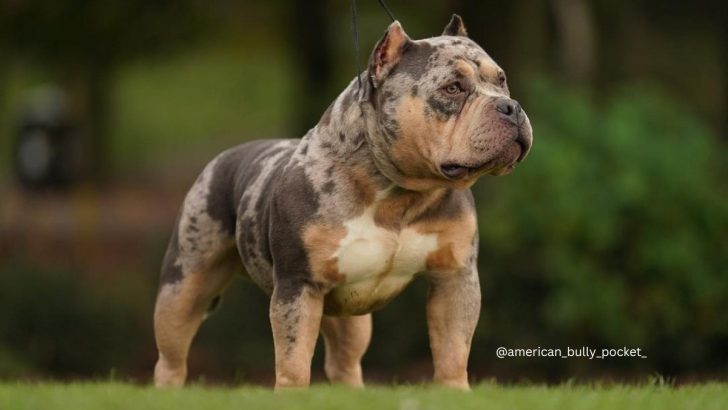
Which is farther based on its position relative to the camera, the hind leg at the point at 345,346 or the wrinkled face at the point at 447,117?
the hind leg at the point at 345,346

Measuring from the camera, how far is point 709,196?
15.4m

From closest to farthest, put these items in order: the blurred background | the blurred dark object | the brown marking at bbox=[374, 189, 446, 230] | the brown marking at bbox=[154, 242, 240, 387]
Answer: the brown marking at bbox=[374, 189, 446, 230] → the brown marking at bbox=[154, 242, 240, 387] → the blurred background → the blurred dark object

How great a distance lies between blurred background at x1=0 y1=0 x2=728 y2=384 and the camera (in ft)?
50.1

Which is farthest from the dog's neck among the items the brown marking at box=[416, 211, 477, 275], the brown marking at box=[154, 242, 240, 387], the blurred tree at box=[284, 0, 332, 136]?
the blurred tree at box=[284, 0, 332, 136]

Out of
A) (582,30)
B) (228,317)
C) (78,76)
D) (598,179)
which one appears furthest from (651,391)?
(78,76)

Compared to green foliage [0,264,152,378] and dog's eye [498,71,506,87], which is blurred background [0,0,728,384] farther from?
dog's eye [498,71,506,87]

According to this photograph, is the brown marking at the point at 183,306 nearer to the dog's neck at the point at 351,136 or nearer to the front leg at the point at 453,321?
the dog's neck at the point at 351,136

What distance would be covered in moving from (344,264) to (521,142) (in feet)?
3.89

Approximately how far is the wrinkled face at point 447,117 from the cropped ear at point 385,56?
0.02 meters

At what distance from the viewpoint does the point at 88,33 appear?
2112 cm

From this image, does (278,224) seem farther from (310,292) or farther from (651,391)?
(651,391)

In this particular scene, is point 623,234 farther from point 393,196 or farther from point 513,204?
point 393,196

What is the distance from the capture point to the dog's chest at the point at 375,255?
7590mm

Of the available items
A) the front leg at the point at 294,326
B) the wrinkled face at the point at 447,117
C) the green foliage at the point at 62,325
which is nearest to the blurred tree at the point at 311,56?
the green foliage at the point at 62,325
